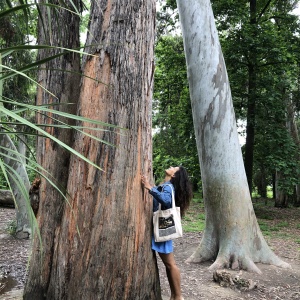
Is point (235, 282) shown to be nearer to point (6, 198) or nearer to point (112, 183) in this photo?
point (112, 183)

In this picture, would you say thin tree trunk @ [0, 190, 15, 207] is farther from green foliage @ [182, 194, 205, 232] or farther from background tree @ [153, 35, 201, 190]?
green foliage @ [182, 194, 205, 232]

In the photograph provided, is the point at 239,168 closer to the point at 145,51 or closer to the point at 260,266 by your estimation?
the point at 260,266

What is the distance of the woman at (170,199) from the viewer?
4.06m

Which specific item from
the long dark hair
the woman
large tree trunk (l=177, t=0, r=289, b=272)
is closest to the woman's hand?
the woman

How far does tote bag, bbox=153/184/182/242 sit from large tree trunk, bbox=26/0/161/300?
10 cm

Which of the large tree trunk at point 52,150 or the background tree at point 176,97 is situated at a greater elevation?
the background tree at point 176,97

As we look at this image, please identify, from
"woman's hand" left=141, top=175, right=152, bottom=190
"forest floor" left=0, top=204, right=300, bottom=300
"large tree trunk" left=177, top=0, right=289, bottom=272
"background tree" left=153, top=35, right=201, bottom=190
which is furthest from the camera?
"background tree" left=153, top=35, right=201, bottom=190

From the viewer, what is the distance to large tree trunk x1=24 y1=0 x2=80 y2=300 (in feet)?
13.1

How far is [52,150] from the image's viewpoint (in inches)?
161

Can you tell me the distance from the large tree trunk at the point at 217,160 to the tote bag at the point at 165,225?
2685mm

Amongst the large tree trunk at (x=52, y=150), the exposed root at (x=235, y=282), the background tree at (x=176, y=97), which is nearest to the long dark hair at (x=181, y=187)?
the large tree trunk at (x=52, y=150)

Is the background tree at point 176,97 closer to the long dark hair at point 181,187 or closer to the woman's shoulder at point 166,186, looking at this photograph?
the long dark hair at point 181,187

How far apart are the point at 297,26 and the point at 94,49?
12562 mm

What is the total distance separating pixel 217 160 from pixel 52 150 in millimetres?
3881
